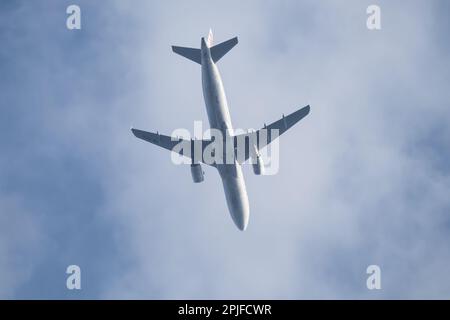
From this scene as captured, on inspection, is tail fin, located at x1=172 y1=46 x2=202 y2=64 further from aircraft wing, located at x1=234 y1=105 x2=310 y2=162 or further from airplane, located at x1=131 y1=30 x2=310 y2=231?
aircraft wing, located at x1=234 y1=105 x2=310 y2=162

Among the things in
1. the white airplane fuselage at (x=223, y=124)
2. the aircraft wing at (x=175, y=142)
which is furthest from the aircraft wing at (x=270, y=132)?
the aircraft wing at (x=175, y=142)

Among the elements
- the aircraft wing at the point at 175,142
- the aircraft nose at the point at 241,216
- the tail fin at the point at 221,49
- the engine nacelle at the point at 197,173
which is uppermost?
the tail fin at the point at 221,49

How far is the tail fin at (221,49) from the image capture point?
5744 centimetres

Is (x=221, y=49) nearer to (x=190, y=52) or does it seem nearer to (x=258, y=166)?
(x=190, y=52)

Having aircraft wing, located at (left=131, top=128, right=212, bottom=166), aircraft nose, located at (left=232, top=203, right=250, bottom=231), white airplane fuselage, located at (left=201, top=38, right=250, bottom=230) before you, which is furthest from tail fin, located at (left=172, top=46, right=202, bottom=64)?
aircraft nose, located at (left=232, top=203, right=250, bottom=231)

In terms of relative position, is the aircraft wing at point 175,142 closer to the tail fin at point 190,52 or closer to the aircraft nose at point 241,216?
the aircraft nose at point 241,216

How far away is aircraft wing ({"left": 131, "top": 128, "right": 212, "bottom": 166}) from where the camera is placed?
2324 inches

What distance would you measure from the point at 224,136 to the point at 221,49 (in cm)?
1040

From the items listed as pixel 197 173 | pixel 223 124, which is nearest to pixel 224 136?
pixel 223 124

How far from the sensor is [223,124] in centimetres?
5422

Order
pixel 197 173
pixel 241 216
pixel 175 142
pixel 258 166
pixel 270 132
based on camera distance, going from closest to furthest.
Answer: pixel 241 216, pixel 197 173, pixel 258 166, pixel 270 132, pixel 175 142

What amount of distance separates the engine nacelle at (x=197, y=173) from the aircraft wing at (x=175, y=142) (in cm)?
164
